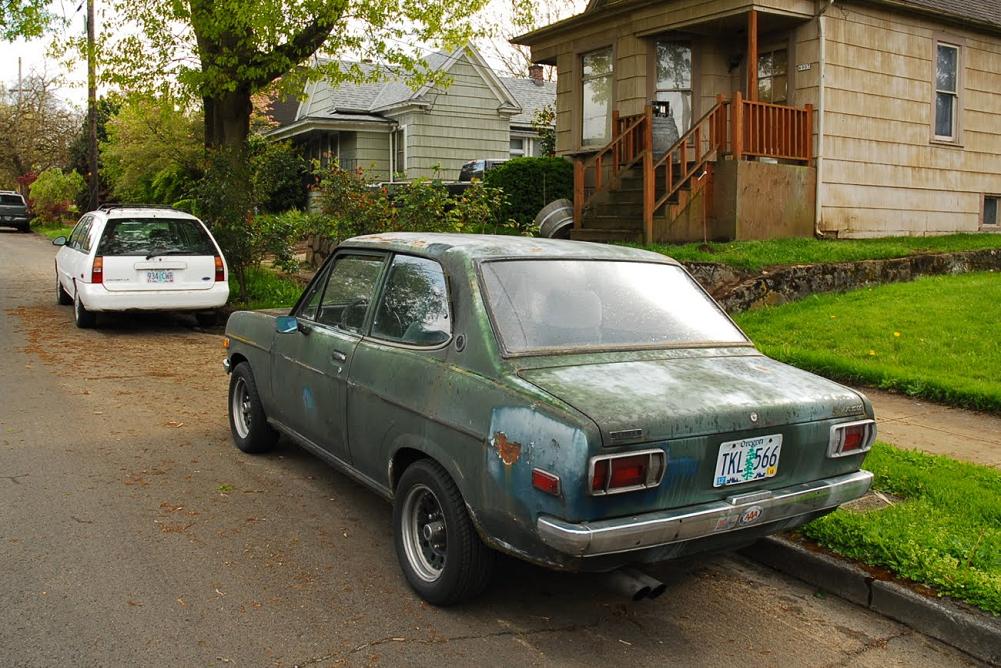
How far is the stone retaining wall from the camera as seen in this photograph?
37.7 feet

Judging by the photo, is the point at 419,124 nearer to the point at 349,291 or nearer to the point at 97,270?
the point at 97,270

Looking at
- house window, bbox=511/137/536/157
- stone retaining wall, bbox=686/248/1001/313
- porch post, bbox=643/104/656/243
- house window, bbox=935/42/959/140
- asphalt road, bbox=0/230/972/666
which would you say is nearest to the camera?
asphalt road, bbox=0/230/972/666

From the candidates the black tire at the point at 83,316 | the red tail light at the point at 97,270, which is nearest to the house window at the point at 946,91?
the red tail light at the point at 97,270

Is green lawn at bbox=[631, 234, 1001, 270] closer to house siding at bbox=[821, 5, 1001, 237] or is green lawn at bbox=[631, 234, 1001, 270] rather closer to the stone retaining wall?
the stone retaining wall

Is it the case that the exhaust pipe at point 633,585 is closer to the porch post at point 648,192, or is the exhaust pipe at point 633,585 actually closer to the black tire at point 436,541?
the black tire at point 436,541

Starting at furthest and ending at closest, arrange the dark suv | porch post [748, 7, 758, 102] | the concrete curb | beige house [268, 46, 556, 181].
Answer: the dark suv
beige house [268, 46, 556, 181]
porch post [748, 7, 758, 102]
the concrete curb

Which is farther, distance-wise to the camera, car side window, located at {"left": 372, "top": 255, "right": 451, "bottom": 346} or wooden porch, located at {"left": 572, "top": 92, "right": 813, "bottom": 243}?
wooden porch, located at {"left": 572, "top": 92, "right": 813, "bottom": 243}

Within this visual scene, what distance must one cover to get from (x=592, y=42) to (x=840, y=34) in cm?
424

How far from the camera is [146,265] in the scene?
470 inches

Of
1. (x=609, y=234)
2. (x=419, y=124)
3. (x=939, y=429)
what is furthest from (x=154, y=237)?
(x=419, y=124)

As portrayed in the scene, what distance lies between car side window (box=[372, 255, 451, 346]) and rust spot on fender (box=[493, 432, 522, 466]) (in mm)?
719

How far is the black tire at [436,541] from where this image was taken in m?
3.95

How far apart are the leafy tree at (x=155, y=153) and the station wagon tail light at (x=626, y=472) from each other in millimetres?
27326

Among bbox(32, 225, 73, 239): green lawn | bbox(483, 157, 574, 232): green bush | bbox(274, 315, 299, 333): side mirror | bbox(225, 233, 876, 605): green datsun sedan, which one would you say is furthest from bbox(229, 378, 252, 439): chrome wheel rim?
bbox(32, 225, 73, 239): green lawn
